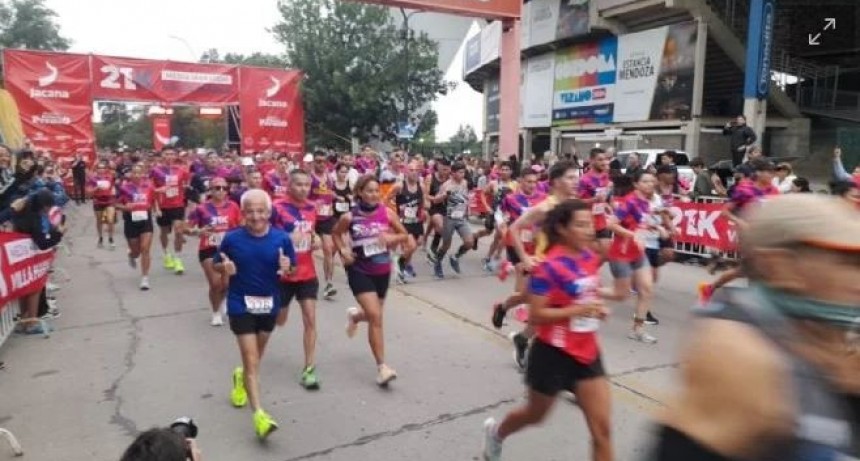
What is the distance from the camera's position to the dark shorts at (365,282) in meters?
5.34

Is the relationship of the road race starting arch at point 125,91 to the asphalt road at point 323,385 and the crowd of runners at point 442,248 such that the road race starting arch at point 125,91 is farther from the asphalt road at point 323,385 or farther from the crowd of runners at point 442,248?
the asphalt road at point 323,385

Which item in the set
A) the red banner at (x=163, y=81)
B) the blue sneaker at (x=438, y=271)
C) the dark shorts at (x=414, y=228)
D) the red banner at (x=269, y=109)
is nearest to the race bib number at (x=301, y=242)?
the dark shorts at (x=414, y=228)

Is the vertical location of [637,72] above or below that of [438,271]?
above

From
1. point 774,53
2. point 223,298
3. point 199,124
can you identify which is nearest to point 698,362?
point 223,298

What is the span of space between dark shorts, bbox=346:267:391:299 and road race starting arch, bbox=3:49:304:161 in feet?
62.1

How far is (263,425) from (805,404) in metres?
3.62

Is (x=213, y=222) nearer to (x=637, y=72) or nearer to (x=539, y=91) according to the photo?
(x=637, y=72)

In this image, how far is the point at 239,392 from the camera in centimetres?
498

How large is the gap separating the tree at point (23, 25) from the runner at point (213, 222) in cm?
6575

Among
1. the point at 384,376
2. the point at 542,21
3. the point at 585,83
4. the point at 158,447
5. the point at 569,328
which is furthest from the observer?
the point at 542,21

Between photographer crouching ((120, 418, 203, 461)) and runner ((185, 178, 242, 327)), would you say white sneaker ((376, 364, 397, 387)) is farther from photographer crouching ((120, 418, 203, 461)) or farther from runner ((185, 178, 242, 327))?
photographer crouching ((120, 418, 203, 461))

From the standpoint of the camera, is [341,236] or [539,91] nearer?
[341,236]

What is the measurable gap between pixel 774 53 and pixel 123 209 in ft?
81.9

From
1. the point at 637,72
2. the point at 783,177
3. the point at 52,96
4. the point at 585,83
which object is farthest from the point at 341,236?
the point at 585,83
